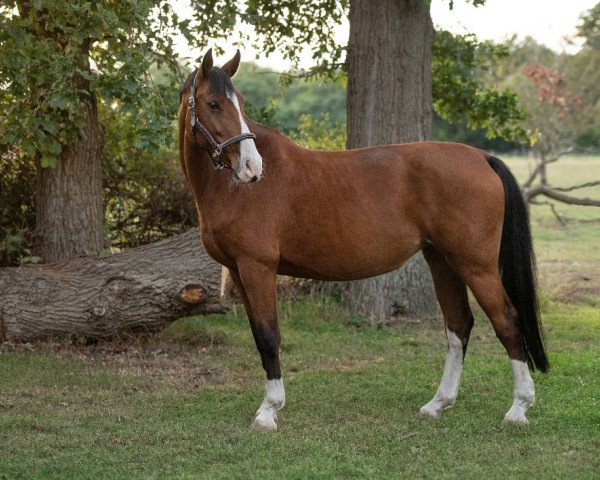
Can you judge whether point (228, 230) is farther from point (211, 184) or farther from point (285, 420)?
point (285, 420)

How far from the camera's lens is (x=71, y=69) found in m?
7.48

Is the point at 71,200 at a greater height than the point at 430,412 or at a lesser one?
greater

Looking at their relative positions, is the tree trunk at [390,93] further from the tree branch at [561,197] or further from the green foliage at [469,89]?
the tree branch at [561,197]

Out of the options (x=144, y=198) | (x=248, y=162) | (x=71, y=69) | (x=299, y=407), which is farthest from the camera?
(x=144, y=198)

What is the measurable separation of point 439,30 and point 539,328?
6.26 m

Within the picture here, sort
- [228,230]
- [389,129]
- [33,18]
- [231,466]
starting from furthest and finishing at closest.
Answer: [389,129] < [33,18] < [228,230] < [231,466]

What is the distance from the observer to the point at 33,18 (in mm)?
7984

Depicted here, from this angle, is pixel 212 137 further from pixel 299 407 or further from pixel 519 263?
pixel 519 263

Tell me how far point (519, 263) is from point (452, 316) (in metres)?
0.61

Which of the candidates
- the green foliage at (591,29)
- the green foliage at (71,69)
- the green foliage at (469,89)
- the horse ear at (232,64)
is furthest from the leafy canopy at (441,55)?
the green foliage at (591,29)

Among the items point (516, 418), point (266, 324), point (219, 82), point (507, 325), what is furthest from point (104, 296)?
point (516, 418)

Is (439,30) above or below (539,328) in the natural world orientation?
above

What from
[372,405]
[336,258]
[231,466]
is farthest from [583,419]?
[231,466]

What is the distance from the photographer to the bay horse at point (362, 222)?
552 centimetres
